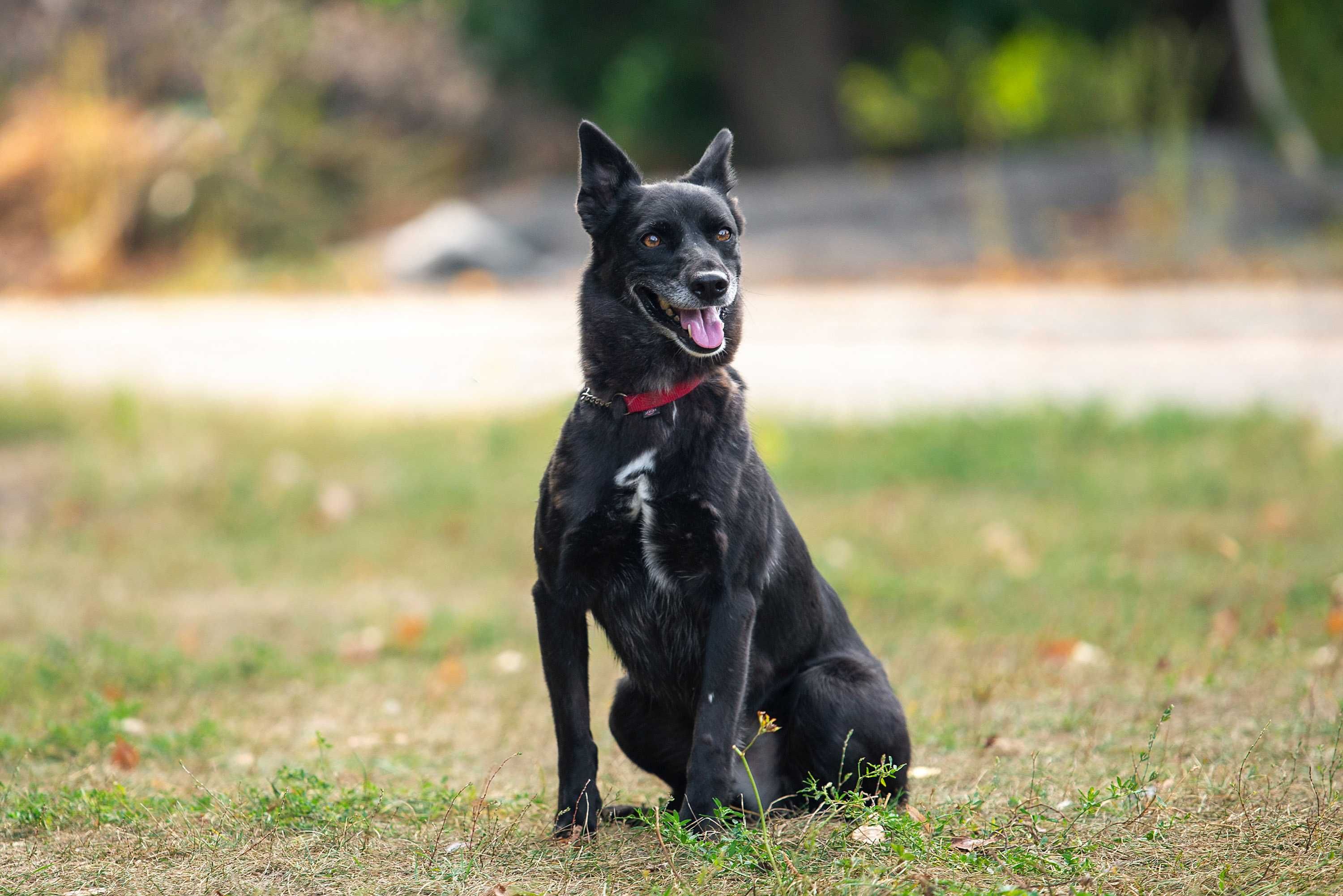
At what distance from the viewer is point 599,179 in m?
3.65

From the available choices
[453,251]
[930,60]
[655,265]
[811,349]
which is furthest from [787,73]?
[655,265]

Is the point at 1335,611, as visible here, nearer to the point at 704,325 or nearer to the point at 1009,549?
the point at 1009,549

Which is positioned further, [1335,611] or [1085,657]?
[1335,611]

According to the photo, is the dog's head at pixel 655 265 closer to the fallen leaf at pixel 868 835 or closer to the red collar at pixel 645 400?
the red collar at pixel 645 400

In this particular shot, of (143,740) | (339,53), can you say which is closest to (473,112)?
(339,53)

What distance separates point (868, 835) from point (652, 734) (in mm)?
736

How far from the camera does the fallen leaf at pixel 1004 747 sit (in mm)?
4340

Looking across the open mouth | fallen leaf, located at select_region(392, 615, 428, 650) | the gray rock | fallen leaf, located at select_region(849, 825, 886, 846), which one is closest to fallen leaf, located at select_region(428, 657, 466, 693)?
fallen leaf, located at select_region(392, 615, 428, 650)

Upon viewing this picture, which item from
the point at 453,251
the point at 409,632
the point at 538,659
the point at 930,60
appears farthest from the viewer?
the point at 930,60

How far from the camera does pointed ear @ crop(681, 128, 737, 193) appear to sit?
12.5ft

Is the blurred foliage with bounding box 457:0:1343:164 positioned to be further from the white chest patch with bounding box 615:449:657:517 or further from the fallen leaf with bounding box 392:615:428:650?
the white chest patch with bounding box 615:449:657:517

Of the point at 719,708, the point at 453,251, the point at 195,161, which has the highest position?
the point at 195,161

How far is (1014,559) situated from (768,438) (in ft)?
7.29

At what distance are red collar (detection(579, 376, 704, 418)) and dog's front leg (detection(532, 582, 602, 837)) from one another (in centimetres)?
47
